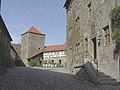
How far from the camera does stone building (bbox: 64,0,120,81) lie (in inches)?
502

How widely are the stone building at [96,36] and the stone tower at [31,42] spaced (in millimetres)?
34649

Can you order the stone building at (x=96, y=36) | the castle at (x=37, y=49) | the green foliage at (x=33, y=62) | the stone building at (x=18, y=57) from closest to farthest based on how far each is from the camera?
1. the stone building at (x=96, y=36)
2. the green foliage at (x=33, y=62)
3. the castle at (x=37, y=49)
4. the stone building at (x=18, y=57)

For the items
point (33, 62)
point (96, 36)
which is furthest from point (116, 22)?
point (33, 62)

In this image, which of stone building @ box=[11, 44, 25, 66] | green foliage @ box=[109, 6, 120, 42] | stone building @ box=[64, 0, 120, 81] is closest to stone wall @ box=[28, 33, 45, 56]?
stone building @ box=[11, 44, 25, 66]

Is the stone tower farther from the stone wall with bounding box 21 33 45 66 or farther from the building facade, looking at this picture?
the building facade

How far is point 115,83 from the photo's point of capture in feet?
36.8

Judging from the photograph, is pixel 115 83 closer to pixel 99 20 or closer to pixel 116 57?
pixel 116 57

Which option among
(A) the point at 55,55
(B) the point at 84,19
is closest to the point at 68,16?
(B) the point at 84,19

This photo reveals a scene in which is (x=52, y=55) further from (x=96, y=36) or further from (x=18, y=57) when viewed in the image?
(x=96, y=36)

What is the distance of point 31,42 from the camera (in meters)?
57.7

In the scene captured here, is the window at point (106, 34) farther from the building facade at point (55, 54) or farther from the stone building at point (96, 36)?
the building facade at point (55, 54)

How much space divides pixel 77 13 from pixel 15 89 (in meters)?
14.7

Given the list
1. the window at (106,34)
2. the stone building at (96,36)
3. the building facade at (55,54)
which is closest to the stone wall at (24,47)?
the building facade at (55,54)

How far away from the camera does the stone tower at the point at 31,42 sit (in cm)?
5666
